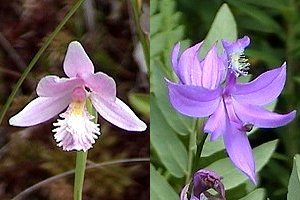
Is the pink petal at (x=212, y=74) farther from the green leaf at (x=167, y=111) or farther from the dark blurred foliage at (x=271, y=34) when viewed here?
the dark blurred foliage at (x=271, y=34)

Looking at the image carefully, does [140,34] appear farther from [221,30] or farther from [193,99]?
[193,99]

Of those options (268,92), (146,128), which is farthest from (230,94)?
(146,128)

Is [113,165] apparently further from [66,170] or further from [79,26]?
[79,26]

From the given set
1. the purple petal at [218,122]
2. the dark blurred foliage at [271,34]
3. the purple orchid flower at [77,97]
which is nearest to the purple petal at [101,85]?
the purple orchid flower at [77,97]

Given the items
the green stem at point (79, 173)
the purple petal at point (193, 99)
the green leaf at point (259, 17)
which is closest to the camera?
the purple petal at point (193, 99)

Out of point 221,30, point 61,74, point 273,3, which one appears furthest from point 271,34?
point 61,74

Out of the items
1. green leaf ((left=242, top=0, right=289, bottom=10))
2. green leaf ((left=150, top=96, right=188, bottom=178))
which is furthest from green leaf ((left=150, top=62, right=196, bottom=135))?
green leaf ((left=242, top=0, right=289, bottom=10))

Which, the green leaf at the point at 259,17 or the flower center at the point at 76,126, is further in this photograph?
the green leaf at the point at 259,17

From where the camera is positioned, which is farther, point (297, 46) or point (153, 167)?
point (297, 46)
